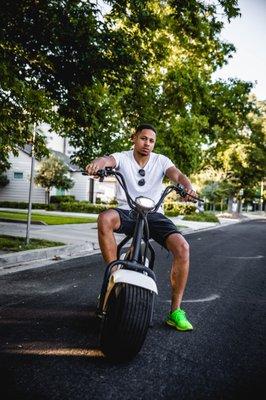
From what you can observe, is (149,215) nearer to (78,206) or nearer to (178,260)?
(178,260)

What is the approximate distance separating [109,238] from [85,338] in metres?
0.88

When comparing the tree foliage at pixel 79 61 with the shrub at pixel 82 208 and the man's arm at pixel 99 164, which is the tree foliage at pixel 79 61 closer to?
the man's arm at pixel 99 164

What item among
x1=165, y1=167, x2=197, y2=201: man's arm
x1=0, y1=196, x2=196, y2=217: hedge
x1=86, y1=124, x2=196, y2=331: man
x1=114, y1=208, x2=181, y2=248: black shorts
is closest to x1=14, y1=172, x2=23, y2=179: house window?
x1=0, y1=196, x2=196, y2=217: hedge

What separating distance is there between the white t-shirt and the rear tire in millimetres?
1061

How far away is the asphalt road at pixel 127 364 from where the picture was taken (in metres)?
2.29

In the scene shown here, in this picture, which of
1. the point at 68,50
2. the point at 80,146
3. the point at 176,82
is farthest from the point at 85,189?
the point at 68,50

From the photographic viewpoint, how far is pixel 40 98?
6.41 meters

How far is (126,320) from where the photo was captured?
2.56 meters

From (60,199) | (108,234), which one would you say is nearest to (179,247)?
(108,234)

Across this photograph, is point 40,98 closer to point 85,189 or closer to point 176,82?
point 176,82

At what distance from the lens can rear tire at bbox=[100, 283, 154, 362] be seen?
2564mm

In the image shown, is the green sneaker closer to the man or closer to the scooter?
the man

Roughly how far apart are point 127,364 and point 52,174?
29.3 metres

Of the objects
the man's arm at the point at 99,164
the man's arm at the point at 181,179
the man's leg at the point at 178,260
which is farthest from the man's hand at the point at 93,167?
the man's leg at the point at 178,260
